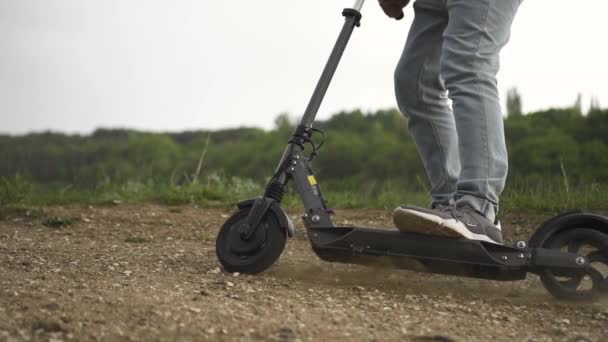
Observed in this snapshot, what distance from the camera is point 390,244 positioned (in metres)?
2.48

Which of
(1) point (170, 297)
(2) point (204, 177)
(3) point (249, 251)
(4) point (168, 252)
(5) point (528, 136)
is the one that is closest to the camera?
(1) point (170, 297)

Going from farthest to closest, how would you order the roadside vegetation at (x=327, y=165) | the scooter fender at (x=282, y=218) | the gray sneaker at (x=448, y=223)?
the roadside vegetation at (x=327, y=165)
the scooter fender at (x=282, y=218)
the gray sneaker at (x=448, y=223)

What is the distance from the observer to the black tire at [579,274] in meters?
2.39

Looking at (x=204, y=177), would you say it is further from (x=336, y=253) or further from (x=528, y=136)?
(x=528, y=136)

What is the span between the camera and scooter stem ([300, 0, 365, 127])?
108 inches

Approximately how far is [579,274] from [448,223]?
535 mm

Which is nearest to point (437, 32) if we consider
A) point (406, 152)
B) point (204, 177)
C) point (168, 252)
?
point (168, 252)

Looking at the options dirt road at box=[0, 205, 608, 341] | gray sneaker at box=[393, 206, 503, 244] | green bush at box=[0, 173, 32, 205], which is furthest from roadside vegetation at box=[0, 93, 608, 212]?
gray sneaker at box=[393, 206, 503, 244]

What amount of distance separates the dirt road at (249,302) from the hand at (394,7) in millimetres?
1144

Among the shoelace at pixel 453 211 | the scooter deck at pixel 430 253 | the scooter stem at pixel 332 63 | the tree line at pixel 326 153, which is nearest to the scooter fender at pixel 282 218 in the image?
the scooter deck at pixel 430 253

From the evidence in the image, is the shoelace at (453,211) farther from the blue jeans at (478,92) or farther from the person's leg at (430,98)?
the person's leg at (430,98)

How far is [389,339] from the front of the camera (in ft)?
6.25

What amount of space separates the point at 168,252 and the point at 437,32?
1.74 meters

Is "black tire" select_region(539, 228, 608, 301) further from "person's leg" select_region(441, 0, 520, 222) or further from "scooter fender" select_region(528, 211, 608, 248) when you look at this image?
"person's leg" select_region(441, 0, 520, 222)
